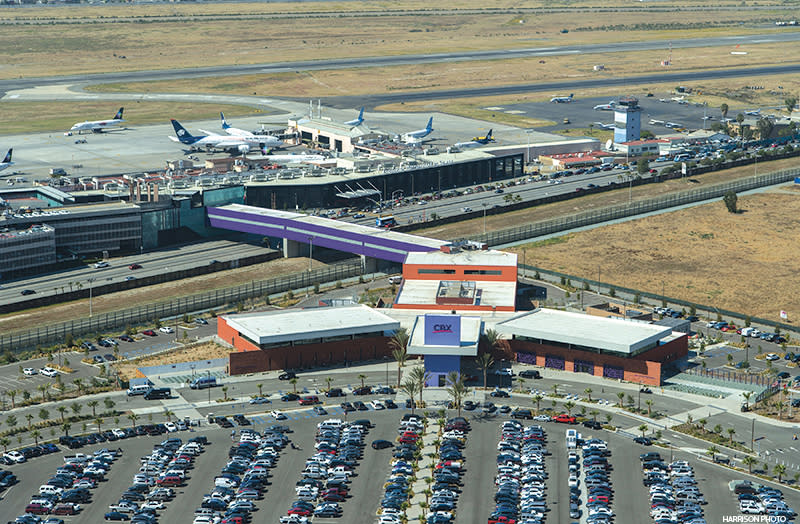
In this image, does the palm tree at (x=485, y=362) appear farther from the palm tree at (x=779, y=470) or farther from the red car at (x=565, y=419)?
the palm tree at (x=779, y=470)

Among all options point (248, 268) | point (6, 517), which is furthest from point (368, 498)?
point (248, 268)

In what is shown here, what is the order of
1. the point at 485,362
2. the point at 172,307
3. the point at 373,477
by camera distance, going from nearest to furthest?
the point at 373,477, the point at 485,362, the point at 172,307

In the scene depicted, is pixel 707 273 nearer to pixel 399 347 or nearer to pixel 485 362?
pixel 485 362

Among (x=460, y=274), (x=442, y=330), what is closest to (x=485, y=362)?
(x=442, y=330)

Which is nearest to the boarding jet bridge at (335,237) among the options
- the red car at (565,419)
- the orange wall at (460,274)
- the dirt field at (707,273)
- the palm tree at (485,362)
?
the orange wall at (460,274)

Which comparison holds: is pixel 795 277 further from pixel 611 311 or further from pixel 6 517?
pixel 6 517

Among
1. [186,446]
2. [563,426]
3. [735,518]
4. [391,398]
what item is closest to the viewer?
[735,518]
